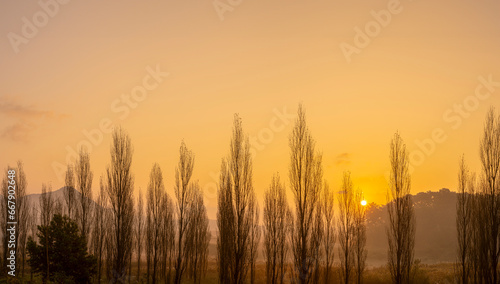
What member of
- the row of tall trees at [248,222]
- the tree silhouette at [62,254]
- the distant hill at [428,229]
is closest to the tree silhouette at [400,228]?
the row of tall trees at [248,222]

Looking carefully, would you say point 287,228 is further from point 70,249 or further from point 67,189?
point 67,189

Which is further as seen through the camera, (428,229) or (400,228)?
(428,229)

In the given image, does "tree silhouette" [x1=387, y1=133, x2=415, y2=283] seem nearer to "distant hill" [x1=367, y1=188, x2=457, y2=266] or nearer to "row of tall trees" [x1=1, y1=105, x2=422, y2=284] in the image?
"row of tall trees" [x1=1, y1=105, x2=422, y2=284]

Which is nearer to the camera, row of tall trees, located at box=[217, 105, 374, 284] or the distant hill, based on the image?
row of tall trees, located at box=[217, 105, 374, 284]

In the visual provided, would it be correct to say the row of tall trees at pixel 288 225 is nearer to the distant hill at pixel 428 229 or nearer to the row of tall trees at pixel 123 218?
the row of tall trees at pixel 123 218

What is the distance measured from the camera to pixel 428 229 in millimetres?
109125

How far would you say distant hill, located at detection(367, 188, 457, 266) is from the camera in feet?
320

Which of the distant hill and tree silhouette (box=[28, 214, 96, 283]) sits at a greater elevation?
tree silhouette (box=[28, 214, 96, 283])

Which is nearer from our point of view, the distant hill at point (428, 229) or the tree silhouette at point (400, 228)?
the tree silhouette at point (400, 228)

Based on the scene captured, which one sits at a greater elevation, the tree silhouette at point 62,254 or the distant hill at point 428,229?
the tree silhouette at point 62,254

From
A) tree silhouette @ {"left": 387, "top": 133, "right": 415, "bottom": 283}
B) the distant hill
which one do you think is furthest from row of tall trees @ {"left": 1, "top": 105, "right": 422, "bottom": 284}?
the distant hill

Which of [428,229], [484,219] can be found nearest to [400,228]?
[484,219]

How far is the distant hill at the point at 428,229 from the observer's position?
97.6m

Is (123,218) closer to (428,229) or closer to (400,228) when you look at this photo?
(400,228)
